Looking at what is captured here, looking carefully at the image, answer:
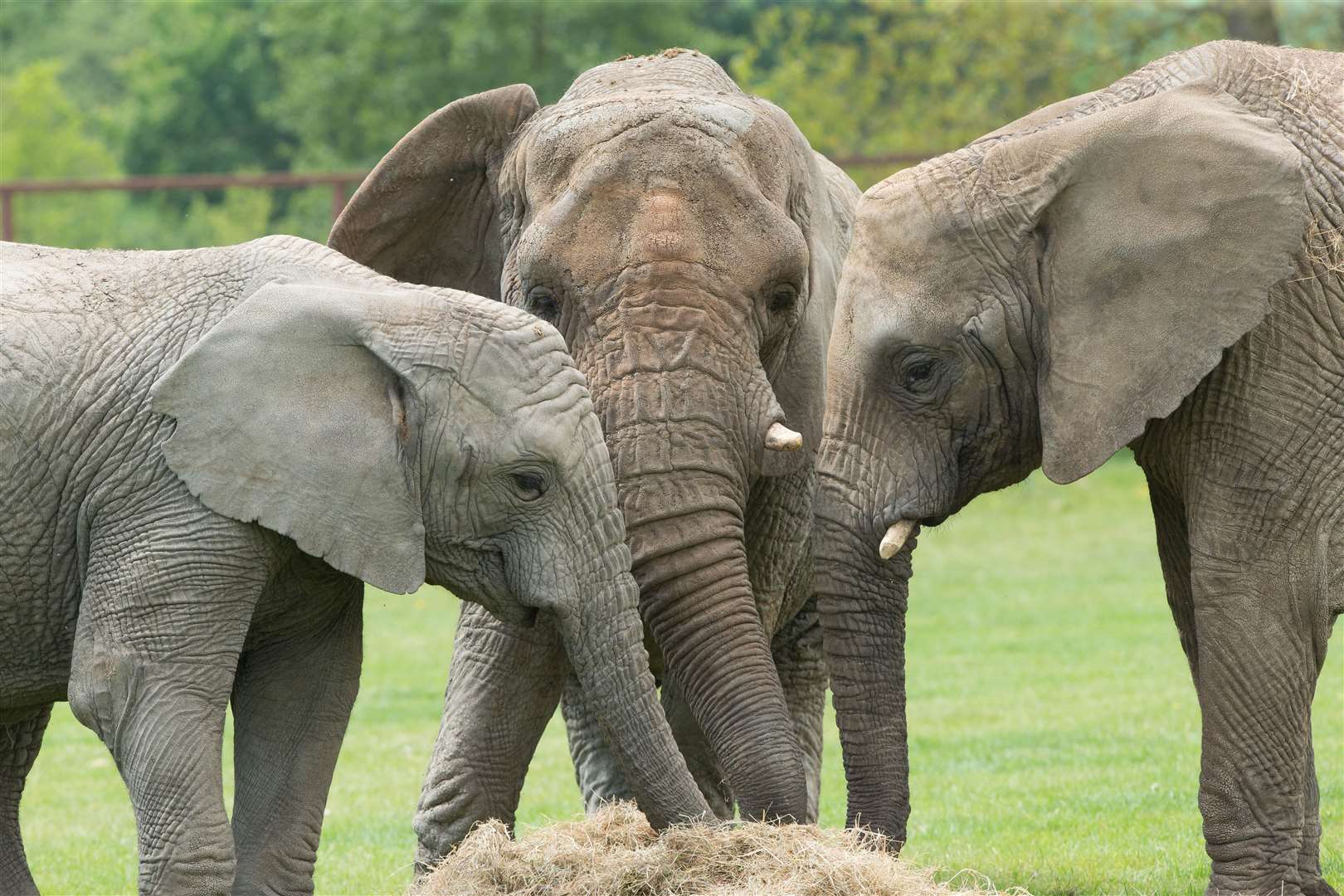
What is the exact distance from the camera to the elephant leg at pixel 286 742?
21.2ft

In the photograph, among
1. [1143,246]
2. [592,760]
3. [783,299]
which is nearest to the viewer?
[1143,246]

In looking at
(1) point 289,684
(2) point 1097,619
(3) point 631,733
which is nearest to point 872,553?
(3) point 631,733

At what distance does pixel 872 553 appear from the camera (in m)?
7.08

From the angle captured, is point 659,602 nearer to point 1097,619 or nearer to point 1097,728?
point 1097,728

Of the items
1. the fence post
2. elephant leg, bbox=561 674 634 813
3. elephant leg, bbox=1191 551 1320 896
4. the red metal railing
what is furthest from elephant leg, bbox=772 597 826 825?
the fence post

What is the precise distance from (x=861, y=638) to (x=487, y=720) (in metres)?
1.28

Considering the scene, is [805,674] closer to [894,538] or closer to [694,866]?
[894,538]

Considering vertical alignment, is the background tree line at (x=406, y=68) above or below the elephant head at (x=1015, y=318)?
below

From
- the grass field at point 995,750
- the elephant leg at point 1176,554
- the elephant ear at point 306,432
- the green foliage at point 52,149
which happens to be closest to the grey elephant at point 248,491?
the elephant ear at point 306,432

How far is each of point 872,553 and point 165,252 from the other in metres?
2.38

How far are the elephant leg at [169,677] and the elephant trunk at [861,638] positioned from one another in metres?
2.03

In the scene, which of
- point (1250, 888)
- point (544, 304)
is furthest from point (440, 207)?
point (1250, 888)

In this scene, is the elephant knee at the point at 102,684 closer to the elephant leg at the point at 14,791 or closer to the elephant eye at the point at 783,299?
the elephant leg at the point at 14,791

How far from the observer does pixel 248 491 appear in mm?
5867
